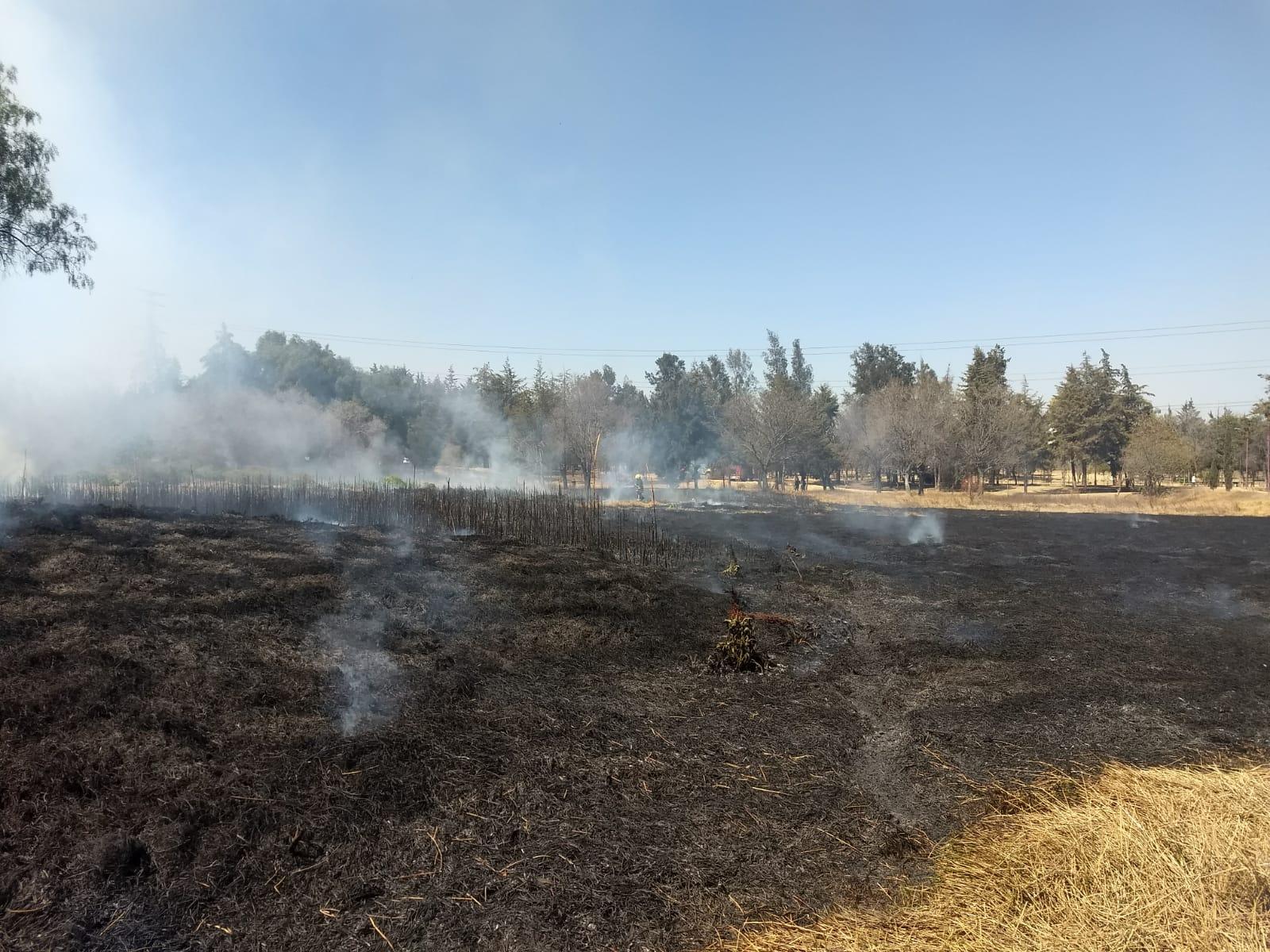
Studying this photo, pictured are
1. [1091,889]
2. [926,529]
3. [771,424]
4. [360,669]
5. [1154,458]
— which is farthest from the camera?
[771,424]

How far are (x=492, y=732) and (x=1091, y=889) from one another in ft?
10.1

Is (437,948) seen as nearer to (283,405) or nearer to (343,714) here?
(343,714)

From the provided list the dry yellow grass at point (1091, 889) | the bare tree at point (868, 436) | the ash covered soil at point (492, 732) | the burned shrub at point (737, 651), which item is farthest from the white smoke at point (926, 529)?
the bare tree at point (868, 436)

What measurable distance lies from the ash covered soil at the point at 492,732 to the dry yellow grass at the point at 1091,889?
22 centimetres

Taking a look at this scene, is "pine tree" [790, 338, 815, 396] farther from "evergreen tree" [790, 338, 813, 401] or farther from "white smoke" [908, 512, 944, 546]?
"white smoke" [908, 512, 944, 546]

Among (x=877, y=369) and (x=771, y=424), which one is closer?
(x=771, y=424)

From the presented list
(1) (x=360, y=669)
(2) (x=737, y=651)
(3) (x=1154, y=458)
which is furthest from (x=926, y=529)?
(3) (x=1154, y=458)

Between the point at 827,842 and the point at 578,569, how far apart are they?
19.5 ft

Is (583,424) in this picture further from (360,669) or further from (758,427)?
(360,669)

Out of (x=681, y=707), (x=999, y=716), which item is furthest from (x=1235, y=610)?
(x=681, y=707)

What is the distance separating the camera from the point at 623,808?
11.9 feet

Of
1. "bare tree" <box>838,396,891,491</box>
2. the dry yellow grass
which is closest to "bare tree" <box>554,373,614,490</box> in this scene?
"bare tree" <box>838,396,891,491</box>

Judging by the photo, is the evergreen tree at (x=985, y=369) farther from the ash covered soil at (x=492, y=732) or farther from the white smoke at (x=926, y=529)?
the ash covered soil at (x=492, y=732)

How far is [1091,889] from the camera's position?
264cm
